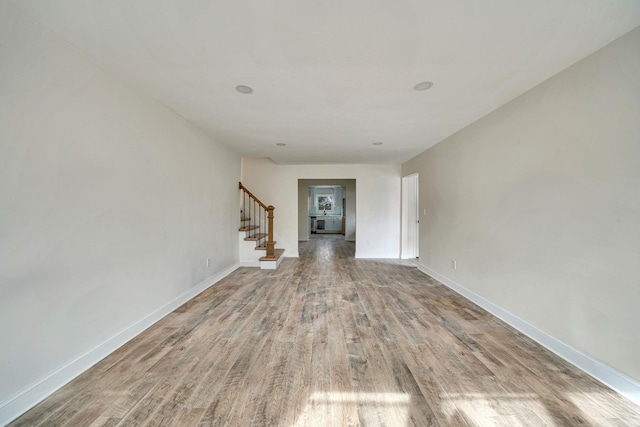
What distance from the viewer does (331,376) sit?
5.51 feet

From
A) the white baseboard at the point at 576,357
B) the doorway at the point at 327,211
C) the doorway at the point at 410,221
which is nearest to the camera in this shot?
the white baseboard at the point at 576,357

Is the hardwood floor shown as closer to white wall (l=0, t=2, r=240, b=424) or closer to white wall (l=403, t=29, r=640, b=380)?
white wall (l=0, t=2, r=240, b=424)

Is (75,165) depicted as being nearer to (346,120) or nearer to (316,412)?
(316,412)

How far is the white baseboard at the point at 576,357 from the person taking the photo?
4.90 feet

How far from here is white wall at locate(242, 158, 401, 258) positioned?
5.98 meters

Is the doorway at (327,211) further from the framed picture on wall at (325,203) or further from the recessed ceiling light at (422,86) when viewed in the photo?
the recessed ceiling light at (422,86)

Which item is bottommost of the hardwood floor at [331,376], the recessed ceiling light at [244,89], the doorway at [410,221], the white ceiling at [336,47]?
the hardwood floor at [331,376]

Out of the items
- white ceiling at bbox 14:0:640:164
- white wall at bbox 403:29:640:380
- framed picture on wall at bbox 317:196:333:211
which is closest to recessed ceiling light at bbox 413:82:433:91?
white ceiling at bbox 14:0:640:164

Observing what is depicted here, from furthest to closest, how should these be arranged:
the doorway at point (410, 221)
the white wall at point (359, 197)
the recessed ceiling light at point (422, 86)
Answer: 1. the white wall at point (359, 197)
2. the doorway at point (410, 221)
3. the recessed ceiling light at point (422, 86)

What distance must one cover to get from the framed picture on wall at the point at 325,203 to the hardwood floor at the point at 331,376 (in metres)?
9.38

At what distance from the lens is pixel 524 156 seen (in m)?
2.27

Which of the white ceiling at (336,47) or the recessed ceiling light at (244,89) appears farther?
the recessed ceiling light at (244,89)

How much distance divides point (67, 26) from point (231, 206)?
324 centimetres

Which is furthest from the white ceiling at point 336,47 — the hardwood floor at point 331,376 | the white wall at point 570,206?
the hardwood floor at point 331,376
